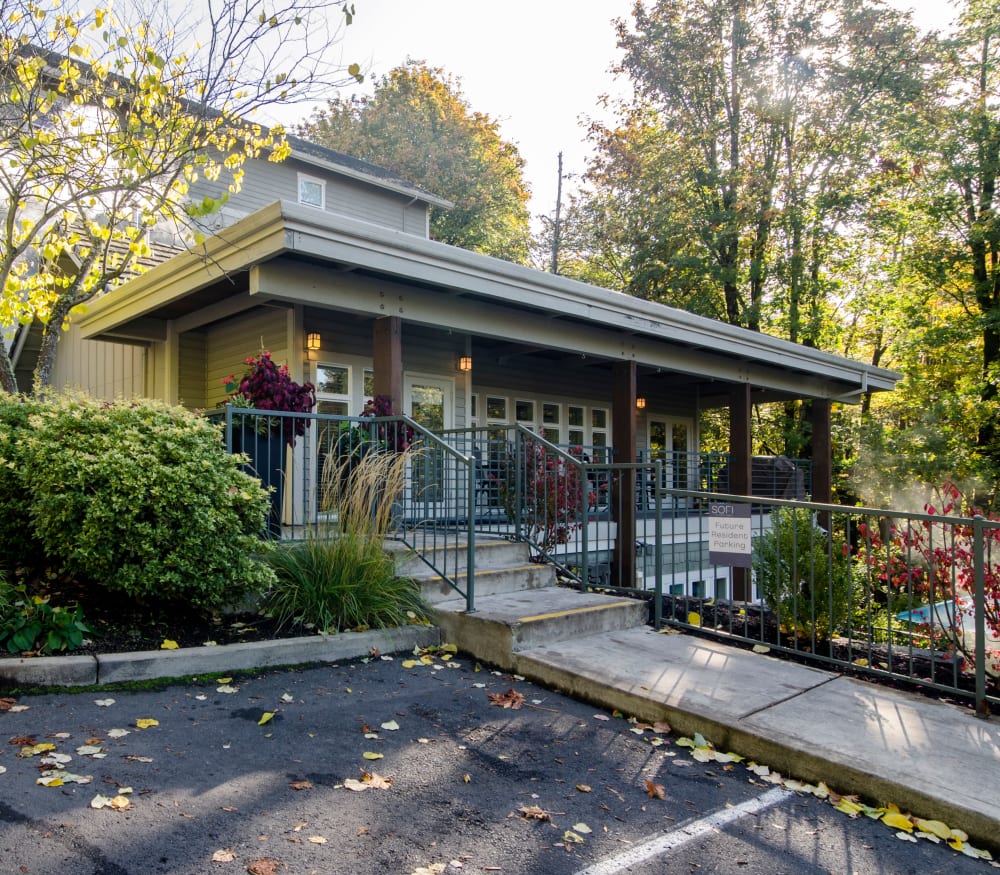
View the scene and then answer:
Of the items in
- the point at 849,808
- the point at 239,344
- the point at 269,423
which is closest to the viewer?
the point at 849,808

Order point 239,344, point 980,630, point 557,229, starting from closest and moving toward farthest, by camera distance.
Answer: point 980,630 < point 239,344 < point 557,229

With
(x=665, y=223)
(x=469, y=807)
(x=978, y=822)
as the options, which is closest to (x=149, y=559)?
(x=469, y=807)

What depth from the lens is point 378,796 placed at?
286cm

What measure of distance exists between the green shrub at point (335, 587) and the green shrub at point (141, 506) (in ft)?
1.02

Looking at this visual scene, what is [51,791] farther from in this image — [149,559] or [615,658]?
[615,658]

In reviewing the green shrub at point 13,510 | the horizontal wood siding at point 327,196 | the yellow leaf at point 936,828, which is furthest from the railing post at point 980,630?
the horizontal wood siding at point 327,196

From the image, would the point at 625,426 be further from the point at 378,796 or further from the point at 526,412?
the point at 378,796

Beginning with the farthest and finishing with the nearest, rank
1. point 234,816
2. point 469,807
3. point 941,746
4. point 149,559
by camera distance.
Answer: point 149,559 → point 941,746 → point 469,807 → point 234,816

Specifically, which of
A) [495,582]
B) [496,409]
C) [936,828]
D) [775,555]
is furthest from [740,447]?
[936,828]

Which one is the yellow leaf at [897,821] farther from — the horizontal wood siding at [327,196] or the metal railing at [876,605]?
the horizontal wood siding at [327,196]

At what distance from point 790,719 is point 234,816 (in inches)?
105

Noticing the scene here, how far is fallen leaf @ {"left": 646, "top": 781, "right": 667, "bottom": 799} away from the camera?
119 inches

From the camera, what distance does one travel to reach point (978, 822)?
2719 millimetres

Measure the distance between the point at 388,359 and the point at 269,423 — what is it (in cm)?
179
